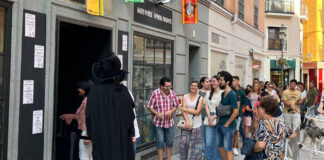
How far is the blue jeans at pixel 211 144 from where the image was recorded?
710 centimetres

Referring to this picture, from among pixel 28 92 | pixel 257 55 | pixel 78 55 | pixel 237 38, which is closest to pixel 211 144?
pixel 78 55

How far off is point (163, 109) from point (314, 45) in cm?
3830

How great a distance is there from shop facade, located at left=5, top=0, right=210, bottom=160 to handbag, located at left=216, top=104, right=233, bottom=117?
6.17 feet

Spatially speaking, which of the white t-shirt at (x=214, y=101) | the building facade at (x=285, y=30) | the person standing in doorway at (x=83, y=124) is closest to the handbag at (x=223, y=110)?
the white t-shirt at (x=214, y=101)

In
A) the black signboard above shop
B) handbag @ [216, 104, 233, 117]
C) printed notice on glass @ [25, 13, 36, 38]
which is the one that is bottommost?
handbag @ [216, 104, 233, 117]

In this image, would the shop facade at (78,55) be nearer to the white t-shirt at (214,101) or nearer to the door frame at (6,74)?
the door frame at (6,74)

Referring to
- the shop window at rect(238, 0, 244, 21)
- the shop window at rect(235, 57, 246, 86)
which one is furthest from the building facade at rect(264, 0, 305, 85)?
the shop window at rect(238, 0, 244, 21)

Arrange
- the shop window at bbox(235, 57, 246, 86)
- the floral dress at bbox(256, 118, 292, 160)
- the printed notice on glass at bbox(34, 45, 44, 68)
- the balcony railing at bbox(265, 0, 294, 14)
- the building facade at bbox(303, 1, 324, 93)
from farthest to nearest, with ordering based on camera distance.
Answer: the building facade at bbox(303, 1, 324, 93), the balcony railing at bbox(265, 0, 294, 14), the shop window at bbox(235, 57, 246, 86), the printed notice on glass at bbox(34, 45, 44, 68), the floral dress at bbox(256, 118, 292, 160)

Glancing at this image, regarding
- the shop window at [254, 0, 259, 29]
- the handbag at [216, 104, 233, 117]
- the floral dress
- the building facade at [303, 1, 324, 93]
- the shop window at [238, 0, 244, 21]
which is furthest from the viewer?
the building facade at [303, 1, 324, 93]

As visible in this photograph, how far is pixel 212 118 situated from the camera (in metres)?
6.94

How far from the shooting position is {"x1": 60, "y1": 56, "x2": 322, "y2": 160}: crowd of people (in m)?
4.10

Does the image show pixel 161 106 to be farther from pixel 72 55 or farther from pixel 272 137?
pixel 272 137

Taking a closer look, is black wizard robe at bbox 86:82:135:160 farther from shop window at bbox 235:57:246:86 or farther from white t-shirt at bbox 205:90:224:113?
shop window at bbox 235:57:246:86

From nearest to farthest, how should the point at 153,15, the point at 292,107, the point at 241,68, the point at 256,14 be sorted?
the point at 153,15 < the point at 292,107 < the point at 241,68 < the point at 256,14
